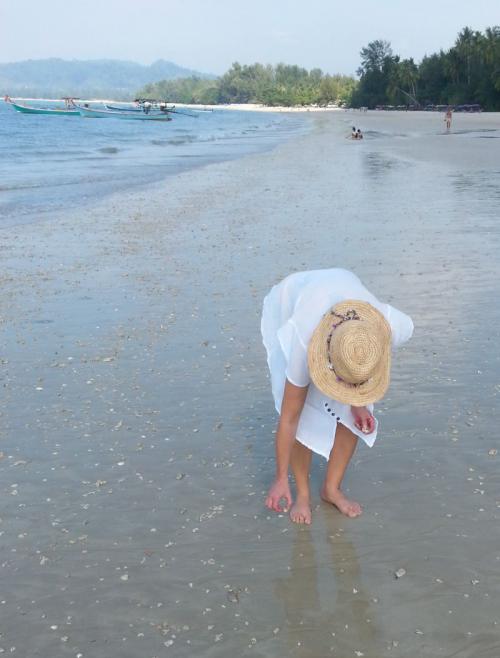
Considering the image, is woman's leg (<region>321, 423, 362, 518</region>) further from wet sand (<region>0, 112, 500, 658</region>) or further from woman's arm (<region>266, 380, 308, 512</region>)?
woman's arm (<region>266, 380, 308, 512</region>)

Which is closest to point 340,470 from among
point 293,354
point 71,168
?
point 293,354

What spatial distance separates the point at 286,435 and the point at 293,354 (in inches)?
16.9

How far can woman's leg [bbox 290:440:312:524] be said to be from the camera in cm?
329

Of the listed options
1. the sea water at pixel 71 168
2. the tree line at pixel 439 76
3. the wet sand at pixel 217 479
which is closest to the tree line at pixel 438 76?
the tree line at pixel 439 76

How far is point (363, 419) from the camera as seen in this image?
9.96ft

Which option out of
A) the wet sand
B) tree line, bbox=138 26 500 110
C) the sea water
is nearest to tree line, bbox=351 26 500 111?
tree line, bbox=138 26 500 110

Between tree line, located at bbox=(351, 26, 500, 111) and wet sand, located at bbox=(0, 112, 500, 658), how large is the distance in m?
81.2

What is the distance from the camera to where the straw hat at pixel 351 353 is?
2654 mm

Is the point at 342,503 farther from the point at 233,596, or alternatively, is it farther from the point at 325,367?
the point at 325,367

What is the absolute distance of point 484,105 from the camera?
86.6 metres

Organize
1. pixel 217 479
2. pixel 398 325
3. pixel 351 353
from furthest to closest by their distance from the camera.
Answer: pixel 217 479 < pixel 398 325 < pixel 351 353

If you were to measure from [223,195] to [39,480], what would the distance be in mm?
11460

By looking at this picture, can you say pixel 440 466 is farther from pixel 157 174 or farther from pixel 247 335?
pixel 157 174

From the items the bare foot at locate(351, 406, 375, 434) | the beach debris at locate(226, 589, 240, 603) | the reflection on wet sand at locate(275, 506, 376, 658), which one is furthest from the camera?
the bare foot at locate(351, 406, 375, 434)
